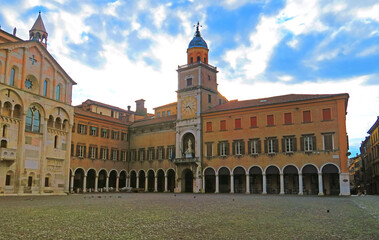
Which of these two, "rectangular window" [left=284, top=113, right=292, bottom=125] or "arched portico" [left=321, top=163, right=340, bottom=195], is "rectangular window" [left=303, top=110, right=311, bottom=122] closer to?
"rectangular window" [left=284, top=113, right=292, bottom=125]

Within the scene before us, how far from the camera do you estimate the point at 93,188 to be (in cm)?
5209

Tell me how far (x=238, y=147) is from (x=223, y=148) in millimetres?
2261

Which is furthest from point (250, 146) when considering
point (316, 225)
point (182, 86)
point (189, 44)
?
point (316, 225)

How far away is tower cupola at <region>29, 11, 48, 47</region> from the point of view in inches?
2020

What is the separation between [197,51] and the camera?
55719 millimetres

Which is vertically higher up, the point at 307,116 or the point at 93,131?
the point at 307,116

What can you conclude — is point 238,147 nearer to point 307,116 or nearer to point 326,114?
point 307,116

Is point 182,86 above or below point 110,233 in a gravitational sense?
above

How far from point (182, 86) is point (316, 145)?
22.0 metres

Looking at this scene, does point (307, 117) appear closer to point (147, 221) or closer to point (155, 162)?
point (155, 162)

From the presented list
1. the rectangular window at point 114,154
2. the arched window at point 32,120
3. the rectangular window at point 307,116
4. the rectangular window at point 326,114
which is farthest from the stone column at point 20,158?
the rectangular window at point 326,114

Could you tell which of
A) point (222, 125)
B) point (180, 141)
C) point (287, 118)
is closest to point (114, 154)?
point (180, 141)

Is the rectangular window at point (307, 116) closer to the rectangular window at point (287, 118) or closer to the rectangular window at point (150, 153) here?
the rectangular window at point (287, 118)

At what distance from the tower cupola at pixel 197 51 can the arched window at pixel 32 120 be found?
25816mm
